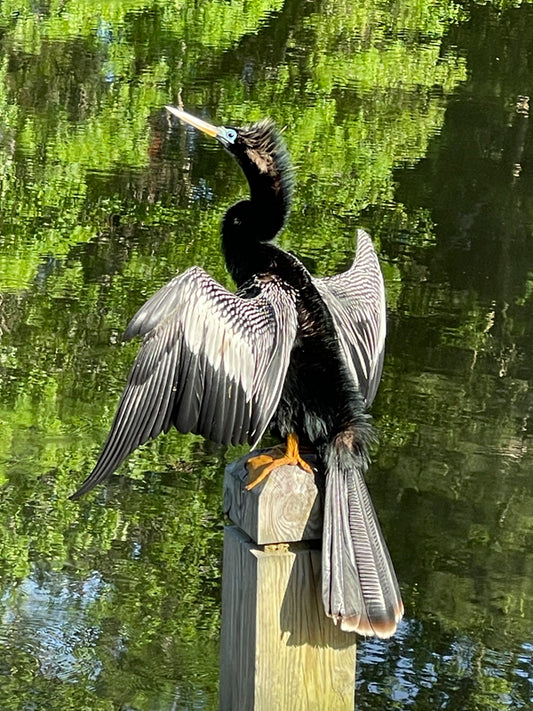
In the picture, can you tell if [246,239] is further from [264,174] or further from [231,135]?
[231,135]

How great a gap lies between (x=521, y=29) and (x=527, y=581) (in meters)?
14.8

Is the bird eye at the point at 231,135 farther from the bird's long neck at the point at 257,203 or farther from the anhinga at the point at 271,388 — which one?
the anhinga at the point at 271,388

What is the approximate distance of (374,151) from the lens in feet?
38.7

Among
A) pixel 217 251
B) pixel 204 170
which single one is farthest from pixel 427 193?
pixel 217 251

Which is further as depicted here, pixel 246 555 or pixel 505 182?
pixel 505 182

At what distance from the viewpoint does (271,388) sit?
3186 mm

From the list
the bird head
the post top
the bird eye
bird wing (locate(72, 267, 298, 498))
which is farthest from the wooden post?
the bird eye

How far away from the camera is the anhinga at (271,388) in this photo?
2.73 m

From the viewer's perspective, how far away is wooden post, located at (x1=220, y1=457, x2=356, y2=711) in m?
2.66

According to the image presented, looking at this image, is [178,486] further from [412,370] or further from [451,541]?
[412,370]

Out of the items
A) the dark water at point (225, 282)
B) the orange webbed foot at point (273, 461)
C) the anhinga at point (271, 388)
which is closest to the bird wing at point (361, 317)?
the anhinga at point (271, 388)

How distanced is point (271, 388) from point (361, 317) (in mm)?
692

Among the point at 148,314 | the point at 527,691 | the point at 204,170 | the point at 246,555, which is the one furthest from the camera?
the point at 204,170

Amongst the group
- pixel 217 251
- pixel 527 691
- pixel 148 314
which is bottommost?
pixel 527 691
